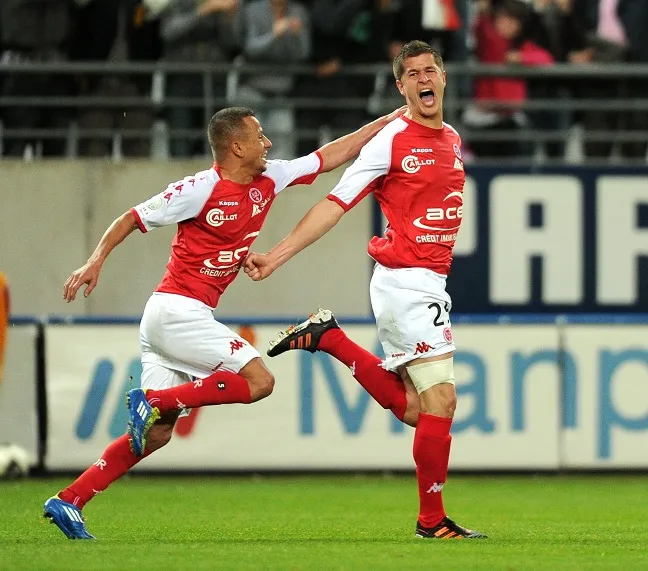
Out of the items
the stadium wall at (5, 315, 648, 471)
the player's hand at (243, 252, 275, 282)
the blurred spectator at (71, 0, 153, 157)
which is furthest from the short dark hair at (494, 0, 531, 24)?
the player's hand at (243, 252, 275, 282)

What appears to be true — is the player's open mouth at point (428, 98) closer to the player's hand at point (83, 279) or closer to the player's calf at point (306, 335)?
the player's calf at point (306, 335)

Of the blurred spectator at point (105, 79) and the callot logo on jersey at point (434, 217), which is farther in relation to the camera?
the blurred spectator at point (105, 79)

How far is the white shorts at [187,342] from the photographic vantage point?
7.65 m

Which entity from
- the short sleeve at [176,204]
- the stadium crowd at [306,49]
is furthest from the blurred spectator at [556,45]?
the short sleeve at [176,204]

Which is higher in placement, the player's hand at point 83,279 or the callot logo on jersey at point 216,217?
the callot logo on jersey at point 216,217

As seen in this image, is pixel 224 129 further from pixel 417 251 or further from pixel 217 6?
pixel 217 6

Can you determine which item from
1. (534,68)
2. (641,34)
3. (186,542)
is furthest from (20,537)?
(641,34)

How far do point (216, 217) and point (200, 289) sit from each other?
0.40 meters

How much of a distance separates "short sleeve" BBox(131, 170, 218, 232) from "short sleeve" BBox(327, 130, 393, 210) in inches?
26.5

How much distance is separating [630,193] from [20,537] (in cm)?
776

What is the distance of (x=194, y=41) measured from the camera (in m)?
13.0

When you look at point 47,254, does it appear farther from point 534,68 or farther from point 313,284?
point 534,68

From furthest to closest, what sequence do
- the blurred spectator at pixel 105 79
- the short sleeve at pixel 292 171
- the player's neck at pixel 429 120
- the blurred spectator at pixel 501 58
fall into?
the blurred spectator at pixel 501 58
the blurred spectator at pixel 105 79
the short sleeve at pixel 292 171
the player's neck at pixel 429 120

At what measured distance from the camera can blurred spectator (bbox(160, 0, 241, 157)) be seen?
1289 centimetres
